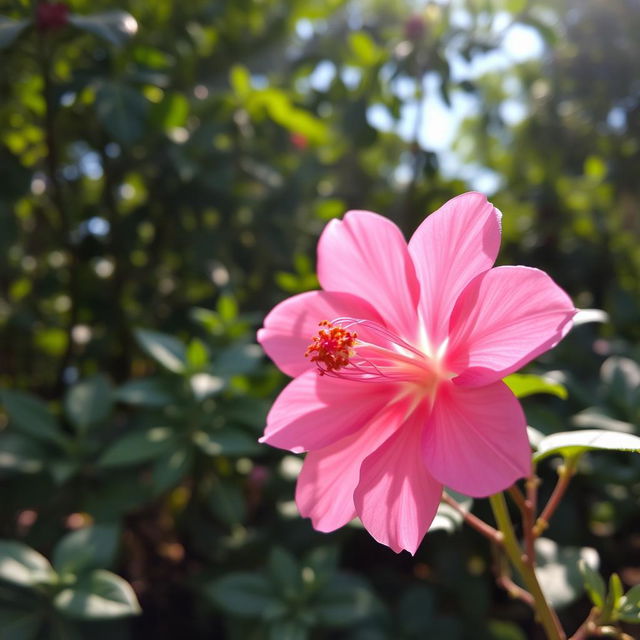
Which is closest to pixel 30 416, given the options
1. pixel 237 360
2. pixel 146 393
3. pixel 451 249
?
pixel 146 393

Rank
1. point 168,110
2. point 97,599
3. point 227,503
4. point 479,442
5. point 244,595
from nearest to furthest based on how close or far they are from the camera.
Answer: point 479,442 → point 97,599 → point 244,595 → point 227,503 → point 168,110

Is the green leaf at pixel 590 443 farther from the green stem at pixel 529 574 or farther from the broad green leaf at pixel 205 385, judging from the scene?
the broad green leaf at pixel 205 385

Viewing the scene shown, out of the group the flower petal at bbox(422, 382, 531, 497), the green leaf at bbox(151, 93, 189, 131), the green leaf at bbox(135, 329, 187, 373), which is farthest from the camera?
the green leaf at bbox(151, 93, 189, 131)

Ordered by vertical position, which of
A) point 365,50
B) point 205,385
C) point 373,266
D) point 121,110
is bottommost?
point 205,385

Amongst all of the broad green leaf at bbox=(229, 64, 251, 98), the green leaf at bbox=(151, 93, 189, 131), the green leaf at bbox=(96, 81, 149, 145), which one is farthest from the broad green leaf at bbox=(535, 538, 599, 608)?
the broad green leaf at bbox=(229, 64, 251, 98)

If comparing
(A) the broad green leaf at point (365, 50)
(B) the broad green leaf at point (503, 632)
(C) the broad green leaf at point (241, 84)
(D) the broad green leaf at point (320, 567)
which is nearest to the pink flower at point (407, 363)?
(D) the broad green leaf at point (320, 567)

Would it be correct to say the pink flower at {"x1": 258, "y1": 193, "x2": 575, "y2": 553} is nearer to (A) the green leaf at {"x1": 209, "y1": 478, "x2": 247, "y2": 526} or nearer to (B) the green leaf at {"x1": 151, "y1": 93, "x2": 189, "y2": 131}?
(A) the green leaf at {"x1": 209, "y1": 478, "x2": 247, "y2": 526}

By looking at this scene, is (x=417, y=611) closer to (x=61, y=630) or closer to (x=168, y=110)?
(x=61, y=630)
